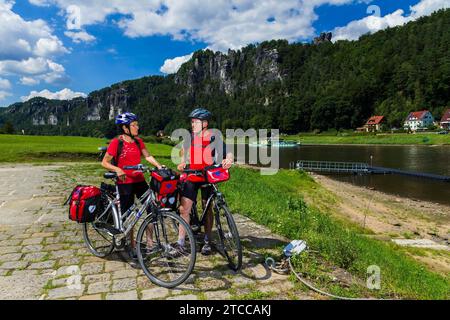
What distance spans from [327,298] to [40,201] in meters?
10.1

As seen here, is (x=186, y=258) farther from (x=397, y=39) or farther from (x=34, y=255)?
(x=397, y=39)

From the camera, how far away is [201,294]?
464 cm

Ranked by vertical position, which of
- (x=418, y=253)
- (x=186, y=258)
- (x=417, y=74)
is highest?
(x=417, y=74)

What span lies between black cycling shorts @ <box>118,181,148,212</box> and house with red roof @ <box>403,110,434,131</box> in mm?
134008

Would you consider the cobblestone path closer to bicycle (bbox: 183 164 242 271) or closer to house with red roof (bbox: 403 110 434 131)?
bicycle (bbox: 183 164 242 271)

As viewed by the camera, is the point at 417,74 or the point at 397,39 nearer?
the point at 417,74

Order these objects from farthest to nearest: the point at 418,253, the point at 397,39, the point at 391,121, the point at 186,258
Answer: the point at 397,39 < the point at 391,121 < the point at 418,253 < the point at 186,258

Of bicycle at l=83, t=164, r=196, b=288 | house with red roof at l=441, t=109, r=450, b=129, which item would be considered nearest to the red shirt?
bicycle at l=83, t=164, r=196, b=288

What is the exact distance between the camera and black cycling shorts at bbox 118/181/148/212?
18.8ft

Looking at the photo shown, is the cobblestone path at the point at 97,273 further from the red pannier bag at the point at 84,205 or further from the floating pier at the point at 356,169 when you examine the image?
the floating pier at the point at 356,169

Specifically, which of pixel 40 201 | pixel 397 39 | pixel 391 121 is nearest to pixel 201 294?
pixel 40 201

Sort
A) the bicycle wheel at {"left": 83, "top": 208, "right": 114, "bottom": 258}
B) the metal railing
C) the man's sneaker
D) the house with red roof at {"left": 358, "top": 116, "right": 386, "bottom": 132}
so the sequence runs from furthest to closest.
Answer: the house with red roof at {"left": 358, "top": 116, "right": 386, "bottom": 132}, the metal railing, the man's sneaker, the bicycle wheel at {"left": 83, "top": 208, "right": 114, "bottom": 258}

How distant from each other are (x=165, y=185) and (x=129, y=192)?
3.21 feet

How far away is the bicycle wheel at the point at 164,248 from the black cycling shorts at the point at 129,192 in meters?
0.89
